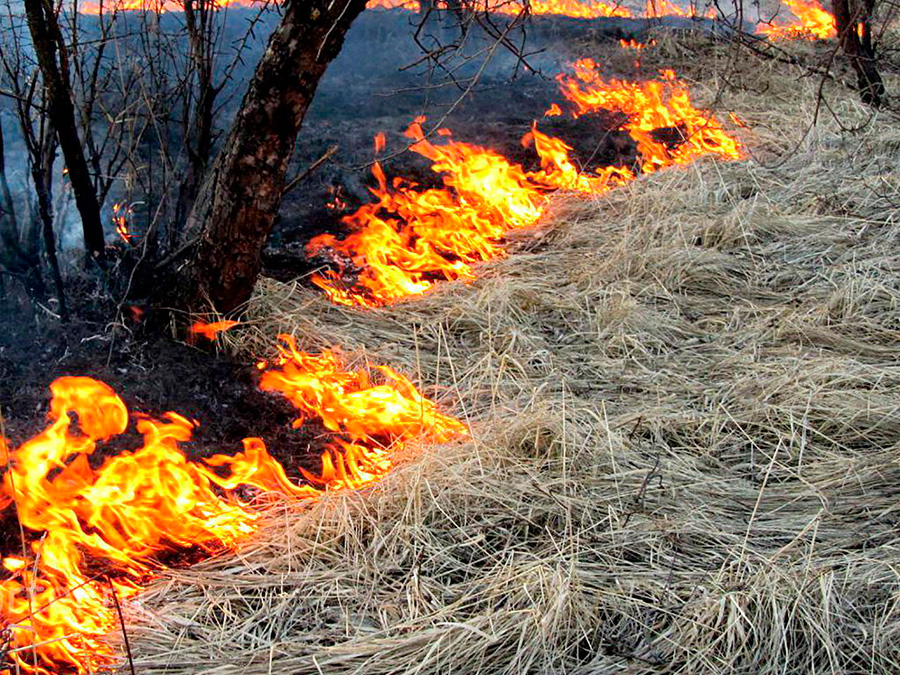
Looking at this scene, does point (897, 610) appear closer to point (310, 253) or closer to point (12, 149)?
point (310, 253)

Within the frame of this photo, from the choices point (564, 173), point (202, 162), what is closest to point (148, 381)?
point (202, 162)

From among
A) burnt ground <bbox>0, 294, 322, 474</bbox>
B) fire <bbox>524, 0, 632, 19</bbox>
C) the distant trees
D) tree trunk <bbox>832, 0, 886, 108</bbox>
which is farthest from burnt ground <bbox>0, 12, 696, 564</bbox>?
tree trunk <bbox>832, 0, 886, 108</bbox>

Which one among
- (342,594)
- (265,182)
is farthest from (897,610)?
(265,182)

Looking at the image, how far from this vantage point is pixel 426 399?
3.88 metres

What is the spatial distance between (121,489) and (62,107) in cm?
194

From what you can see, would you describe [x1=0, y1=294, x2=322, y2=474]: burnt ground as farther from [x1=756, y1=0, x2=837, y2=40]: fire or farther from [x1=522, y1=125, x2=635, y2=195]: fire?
[x1=756, y1=0, x2=837, y2=40]: fire

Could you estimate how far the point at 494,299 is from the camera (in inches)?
183

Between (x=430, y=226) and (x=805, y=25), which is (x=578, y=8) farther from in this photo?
(x=430, y=226)

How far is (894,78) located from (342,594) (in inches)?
347

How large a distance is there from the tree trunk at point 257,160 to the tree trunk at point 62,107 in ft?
1.63

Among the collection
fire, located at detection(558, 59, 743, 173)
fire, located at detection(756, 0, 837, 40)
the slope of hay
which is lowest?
the slope of hay

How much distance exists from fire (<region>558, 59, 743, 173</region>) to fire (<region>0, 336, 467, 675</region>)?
4056 millimetres

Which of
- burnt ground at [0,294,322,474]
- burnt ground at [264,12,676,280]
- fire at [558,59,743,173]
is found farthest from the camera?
fire at [558,59,743,173]

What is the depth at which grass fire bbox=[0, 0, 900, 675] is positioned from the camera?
259cm
